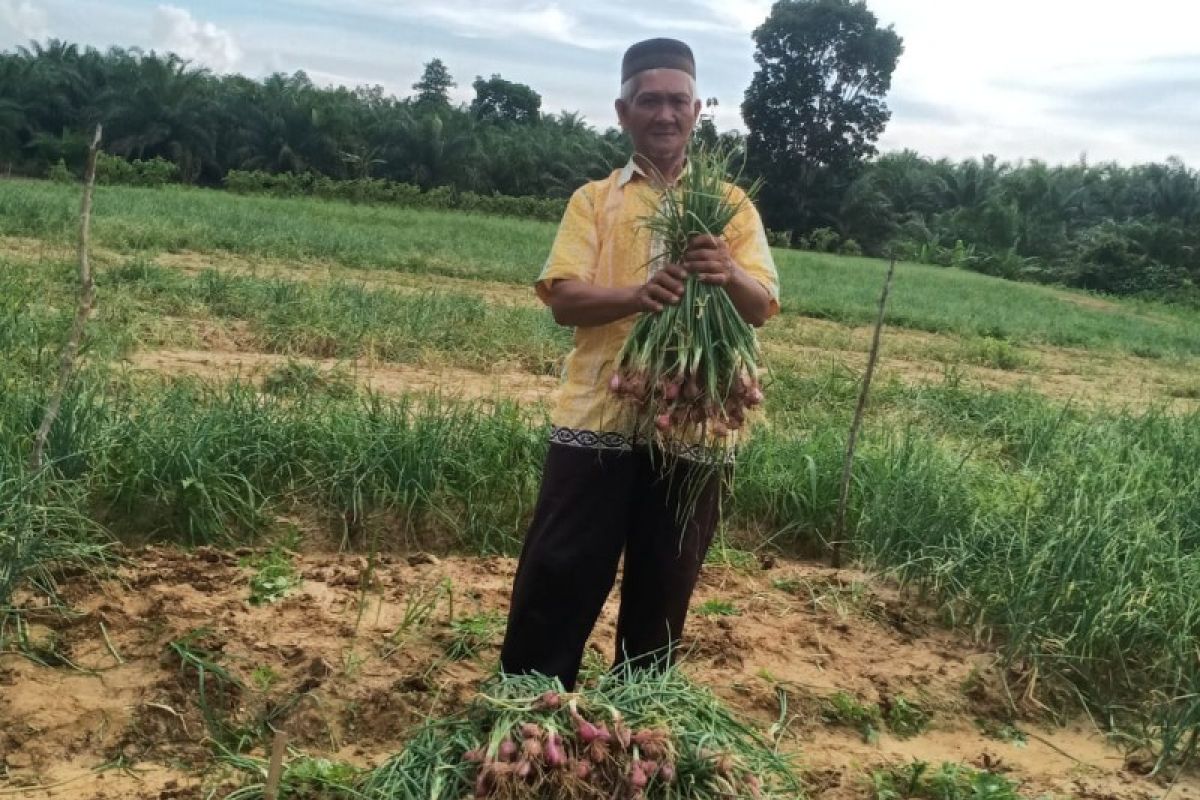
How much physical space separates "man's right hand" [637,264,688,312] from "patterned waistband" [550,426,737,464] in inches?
11.4

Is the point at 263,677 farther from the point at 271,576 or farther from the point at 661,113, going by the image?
the point at 661,113

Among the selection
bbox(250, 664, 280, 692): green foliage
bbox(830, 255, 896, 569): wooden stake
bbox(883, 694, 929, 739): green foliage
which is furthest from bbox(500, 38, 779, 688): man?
bbox(830, 255, 896, 569): wooden stake

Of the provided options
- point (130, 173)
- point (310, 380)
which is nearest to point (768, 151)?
point (130, 173)

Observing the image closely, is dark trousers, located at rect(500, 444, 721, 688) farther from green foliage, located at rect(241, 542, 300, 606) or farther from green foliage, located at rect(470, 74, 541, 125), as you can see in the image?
green foliage, located at rect(470, 74, 541, 125)

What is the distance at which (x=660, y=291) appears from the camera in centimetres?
193

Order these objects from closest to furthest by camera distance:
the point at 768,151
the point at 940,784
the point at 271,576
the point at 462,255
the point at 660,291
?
the point at 660,291
the point at 940,784
the point at 271,576
the point at 462,255
the point at 768,151

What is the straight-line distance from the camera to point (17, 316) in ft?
15.9

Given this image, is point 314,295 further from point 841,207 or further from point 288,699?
point 841,207

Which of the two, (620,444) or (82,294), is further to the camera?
(82,294)

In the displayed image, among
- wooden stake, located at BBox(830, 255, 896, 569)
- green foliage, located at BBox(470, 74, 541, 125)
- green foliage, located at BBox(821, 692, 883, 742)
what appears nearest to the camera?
green foliage, located at BBox(821, 692, 883, 742)

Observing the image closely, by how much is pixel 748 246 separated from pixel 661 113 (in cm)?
33

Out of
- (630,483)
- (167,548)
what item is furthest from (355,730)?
(167,548)

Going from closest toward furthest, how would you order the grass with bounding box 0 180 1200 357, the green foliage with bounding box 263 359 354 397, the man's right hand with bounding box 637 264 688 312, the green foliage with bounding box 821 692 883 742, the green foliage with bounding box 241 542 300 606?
1. the man's right hand with bounding box 637 264 688 312
2. the green foliage with bounding box 821 692 883 742
3. the green foliage with bounding box 241 542 300 606
4. the green foliage with bounding box 263 359 354 397
5. the grass with bounding box 0 180 1200 357

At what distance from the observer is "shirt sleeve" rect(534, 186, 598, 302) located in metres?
2.02
